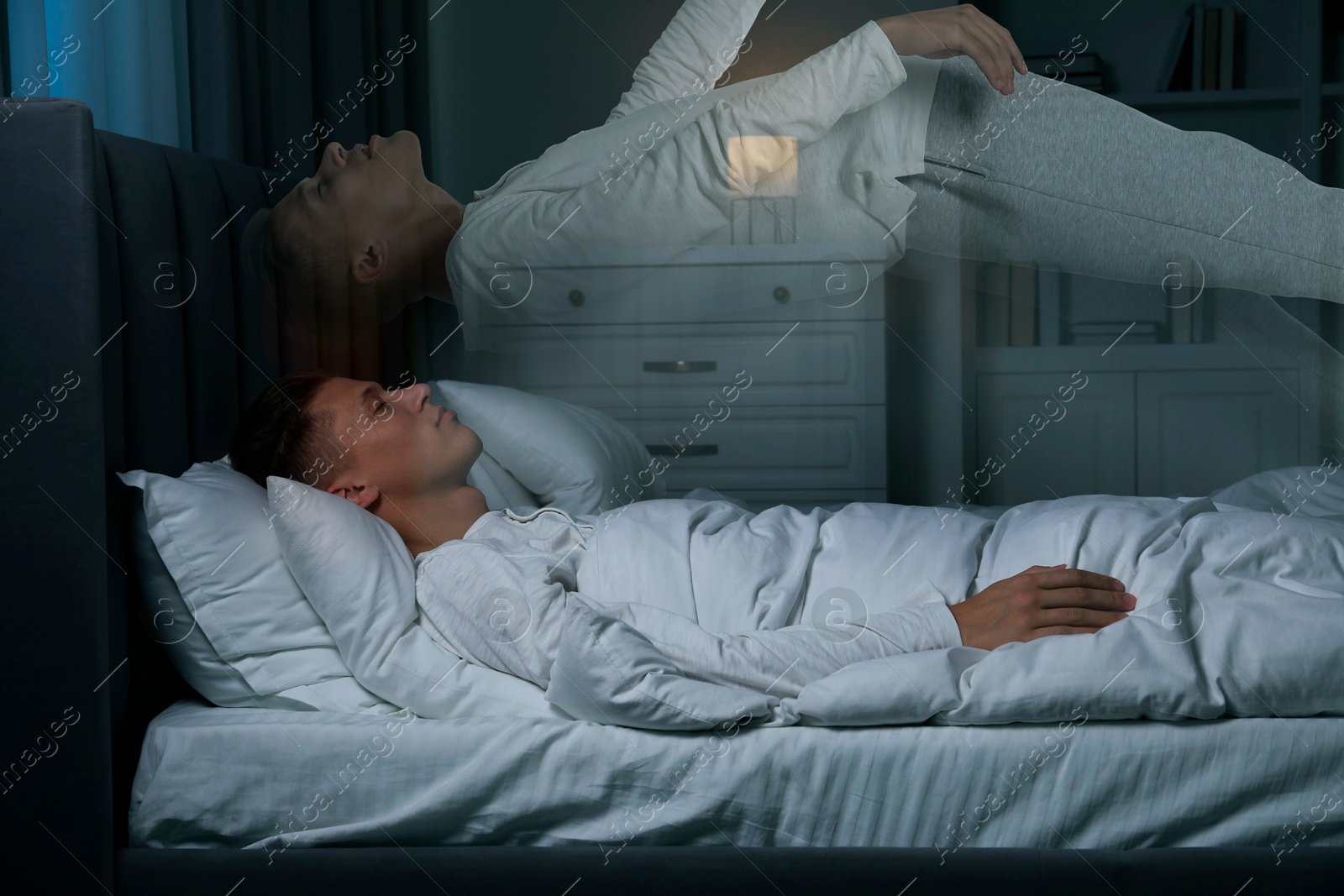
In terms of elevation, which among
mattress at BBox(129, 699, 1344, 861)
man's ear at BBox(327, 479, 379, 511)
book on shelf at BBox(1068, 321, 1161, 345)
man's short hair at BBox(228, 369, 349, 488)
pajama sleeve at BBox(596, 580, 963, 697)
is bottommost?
mattress at BBox(129, 699, 1344, 861)

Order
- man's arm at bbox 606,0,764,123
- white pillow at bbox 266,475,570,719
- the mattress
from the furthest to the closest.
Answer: man's arm at bbox 606,0,764,123 → white pillow at bbox 266,475,570,719 → the mattress

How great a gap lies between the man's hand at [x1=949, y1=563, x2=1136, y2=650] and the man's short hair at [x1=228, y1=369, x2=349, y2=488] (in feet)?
2.43

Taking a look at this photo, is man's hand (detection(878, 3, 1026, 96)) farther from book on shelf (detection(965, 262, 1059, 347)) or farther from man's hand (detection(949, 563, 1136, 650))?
man's hand (detection(949, 563, 1136, 650))

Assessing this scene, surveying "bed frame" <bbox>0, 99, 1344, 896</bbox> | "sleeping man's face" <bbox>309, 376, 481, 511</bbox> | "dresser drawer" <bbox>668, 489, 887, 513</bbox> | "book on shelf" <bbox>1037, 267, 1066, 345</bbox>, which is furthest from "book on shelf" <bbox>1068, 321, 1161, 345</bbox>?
"sleeping man's face" <bbox>309, 376, 481, 511</bbox>

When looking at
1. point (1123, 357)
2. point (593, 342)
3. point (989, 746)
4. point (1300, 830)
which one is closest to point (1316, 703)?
point (1300, 830)

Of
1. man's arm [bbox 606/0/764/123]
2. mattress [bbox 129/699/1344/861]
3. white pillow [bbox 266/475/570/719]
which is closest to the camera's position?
mattress [bbox 129/699/1344/861]

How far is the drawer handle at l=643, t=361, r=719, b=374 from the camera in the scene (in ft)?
3.60

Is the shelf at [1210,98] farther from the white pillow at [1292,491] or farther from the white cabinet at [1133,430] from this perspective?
the white pillow at [1292,491]

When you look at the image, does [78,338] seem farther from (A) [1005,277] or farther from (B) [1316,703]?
(B) [1316,703]

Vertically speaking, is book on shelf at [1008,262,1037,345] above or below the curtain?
below

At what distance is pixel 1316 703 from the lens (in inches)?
33.9

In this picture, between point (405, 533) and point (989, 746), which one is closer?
point (989, 746)

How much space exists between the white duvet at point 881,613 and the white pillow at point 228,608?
13 centimetres

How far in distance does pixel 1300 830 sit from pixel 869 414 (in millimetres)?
565
